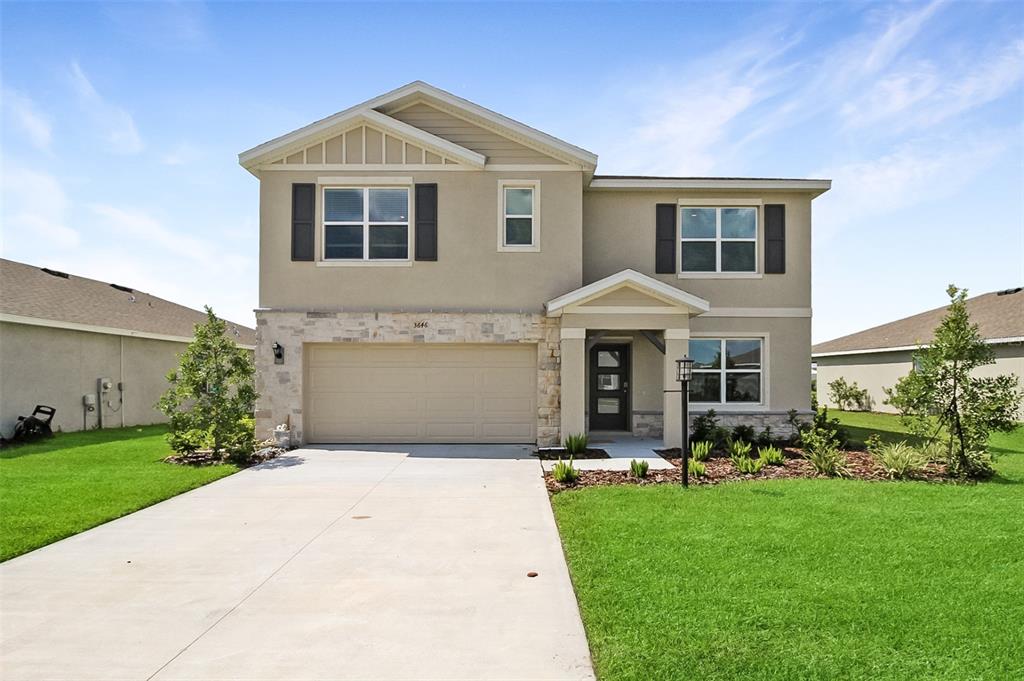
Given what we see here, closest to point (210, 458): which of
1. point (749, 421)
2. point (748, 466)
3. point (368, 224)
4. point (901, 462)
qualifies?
point (368, 224)

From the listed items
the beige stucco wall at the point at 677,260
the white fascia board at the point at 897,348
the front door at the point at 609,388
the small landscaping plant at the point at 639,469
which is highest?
the beige stucco wall at the point at 677,260

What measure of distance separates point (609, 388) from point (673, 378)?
106 inches

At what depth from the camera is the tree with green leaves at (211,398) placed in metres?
11.5

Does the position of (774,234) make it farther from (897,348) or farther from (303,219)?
(897,348)

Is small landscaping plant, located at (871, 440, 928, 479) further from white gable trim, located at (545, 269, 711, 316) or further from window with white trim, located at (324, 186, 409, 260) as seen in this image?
window with white trim, located at (324, 186, 409, 260)

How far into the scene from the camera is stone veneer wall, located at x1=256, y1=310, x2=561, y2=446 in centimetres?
1314

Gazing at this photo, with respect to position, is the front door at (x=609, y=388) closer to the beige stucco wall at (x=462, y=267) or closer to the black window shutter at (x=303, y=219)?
the beige stucco wall at (x=462, y=267)

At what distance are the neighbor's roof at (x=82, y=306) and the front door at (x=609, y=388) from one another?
8281 millimetres

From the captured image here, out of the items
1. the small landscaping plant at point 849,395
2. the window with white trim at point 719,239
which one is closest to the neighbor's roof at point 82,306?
the window with white trim at point 719,239

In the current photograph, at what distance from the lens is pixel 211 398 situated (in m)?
11.7

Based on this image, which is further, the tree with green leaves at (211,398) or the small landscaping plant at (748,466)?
the tree with green leaves at (211,398)

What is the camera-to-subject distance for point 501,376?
1345cm

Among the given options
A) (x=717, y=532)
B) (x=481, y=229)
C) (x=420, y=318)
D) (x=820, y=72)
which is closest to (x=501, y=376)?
(x=420, y=318)

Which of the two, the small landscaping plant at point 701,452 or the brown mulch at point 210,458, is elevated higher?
the small landscaping plant at point 701,452
